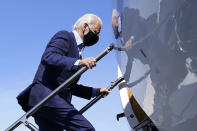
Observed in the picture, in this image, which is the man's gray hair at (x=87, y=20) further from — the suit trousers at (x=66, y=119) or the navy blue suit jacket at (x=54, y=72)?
the suit trousers at (x=66, y=119)

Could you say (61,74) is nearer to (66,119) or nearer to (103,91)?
(66,119)

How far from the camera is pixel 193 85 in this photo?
175 cm

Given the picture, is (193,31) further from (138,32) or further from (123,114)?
(123,114)

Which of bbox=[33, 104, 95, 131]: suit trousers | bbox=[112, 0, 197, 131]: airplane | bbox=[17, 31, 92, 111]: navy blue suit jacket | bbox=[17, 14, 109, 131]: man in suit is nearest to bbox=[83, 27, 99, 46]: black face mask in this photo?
bbox=[17, 14, 109, 131]: man in suit

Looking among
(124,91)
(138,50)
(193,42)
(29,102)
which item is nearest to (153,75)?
(138,50)

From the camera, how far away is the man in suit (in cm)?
269

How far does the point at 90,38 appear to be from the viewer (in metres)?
3.02

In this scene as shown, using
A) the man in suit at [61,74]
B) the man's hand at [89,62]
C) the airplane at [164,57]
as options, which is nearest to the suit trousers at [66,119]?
the man in suit at [61,74]

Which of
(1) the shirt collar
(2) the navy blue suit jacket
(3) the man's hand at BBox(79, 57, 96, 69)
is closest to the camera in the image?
(3) the man's hand at BBox(79, 57, 96, 69)

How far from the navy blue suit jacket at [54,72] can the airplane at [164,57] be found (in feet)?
2.07

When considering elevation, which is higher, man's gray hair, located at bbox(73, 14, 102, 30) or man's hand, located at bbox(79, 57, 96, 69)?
man's gray hair, located at bbox(73, 14, 102, 30)

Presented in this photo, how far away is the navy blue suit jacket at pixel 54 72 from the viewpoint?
8.81 ft

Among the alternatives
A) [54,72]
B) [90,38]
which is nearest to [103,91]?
[90,38]

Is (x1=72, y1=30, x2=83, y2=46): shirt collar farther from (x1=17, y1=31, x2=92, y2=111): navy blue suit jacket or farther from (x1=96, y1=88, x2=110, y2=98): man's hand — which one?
(x1=96, y1=88, x2=110, y2=98): man's hand
